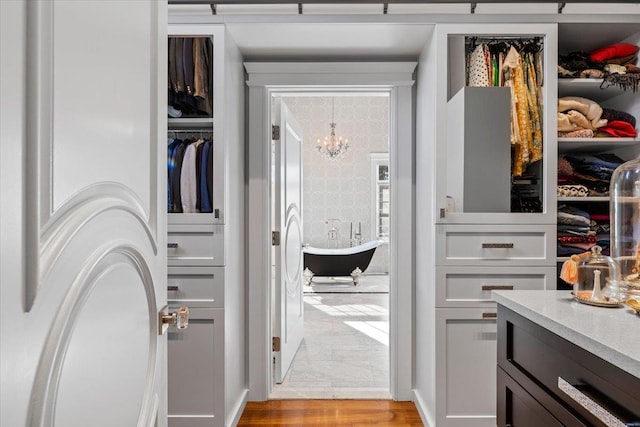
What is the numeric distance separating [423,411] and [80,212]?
243 cm

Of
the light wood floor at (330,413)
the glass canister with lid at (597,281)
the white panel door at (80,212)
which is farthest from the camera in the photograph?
the light wood floor at (330,413)

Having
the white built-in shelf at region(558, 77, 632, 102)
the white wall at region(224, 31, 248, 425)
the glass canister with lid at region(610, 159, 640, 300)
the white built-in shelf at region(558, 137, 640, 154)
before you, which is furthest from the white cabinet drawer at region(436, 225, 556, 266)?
the white wall at region(224, 31, 248, 425)

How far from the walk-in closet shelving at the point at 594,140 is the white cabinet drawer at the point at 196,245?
1.80 metres

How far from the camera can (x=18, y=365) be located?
51 cm

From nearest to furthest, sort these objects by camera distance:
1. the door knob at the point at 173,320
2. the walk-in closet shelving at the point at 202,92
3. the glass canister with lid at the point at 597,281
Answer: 1. the door knob at the point at 173,320
2. the glass canister with lid at the point at 597,281
3. the walk-in closet shelving at the point at 202,92

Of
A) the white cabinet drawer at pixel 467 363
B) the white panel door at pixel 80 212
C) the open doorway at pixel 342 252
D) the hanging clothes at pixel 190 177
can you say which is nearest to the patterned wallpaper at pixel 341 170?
the open doorway at pixel 342 252

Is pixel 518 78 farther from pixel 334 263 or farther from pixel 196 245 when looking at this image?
pixel 334 263

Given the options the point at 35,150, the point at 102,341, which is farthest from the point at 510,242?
the point at 35,150

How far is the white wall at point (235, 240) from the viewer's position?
2359 mm

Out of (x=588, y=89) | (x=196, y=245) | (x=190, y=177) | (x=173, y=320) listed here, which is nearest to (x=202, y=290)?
(x=196, y=245)

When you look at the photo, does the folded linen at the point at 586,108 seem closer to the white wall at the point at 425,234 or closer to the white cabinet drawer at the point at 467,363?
the white wall at the point at 425,234

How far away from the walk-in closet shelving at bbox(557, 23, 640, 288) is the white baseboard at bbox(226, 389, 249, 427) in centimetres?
193

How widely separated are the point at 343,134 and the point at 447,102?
19.9 feet

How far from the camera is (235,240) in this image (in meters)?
2.56
